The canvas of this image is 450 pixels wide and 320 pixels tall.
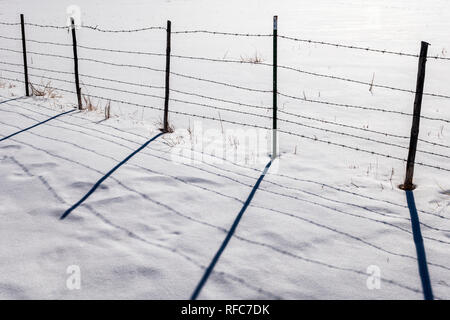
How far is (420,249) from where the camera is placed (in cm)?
380

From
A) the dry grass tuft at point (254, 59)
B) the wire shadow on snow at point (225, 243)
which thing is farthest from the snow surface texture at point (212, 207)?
the dry grass tuft at point (254, 59)

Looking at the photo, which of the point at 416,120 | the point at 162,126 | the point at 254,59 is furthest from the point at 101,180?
the point at 254,59

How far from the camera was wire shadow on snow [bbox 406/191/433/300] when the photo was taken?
3300 mm

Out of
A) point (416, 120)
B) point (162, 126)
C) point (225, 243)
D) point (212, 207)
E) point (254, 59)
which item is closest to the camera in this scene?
point (225, 243)

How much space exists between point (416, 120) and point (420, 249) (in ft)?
5.01

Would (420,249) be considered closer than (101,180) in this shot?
Yes

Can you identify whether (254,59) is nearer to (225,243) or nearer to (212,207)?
(212,207)

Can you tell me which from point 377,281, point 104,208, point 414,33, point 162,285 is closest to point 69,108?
Result: point 104,208

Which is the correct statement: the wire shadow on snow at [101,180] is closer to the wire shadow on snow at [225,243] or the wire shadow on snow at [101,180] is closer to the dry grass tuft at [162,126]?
the dry grass tuft at [162,126]

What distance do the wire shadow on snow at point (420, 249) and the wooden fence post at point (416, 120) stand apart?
0.52 ft

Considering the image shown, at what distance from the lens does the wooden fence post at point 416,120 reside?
457 centimetres

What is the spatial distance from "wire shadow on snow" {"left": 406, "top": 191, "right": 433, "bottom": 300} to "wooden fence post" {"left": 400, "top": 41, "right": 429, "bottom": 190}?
158mm

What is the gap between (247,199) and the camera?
4.59 metres
